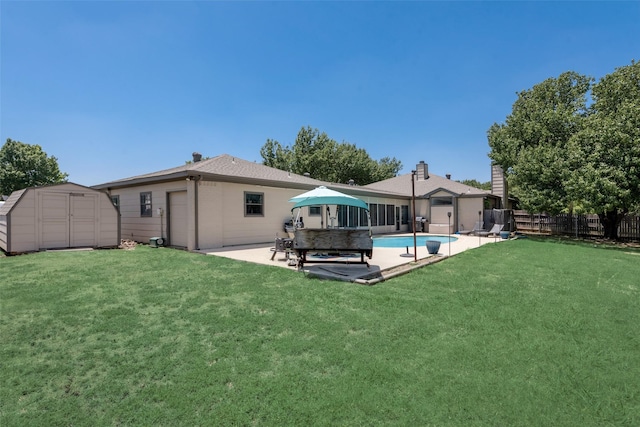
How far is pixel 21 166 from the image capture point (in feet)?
110

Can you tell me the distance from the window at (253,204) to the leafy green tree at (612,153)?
50.5 feet

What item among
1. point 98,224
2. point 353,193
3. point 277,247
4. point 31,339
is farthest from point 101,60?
point 353,193

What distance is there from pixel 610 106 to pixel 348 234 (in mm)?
19752

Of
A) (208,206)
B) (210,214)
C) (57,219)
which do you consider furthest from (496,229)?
(57,219)

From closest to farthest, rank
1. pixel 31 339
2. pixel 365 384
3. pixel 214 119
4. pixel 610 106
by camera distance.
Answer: pixel 365 384 < pixel 31 339 < pixel 610 106 < pixel 214 119

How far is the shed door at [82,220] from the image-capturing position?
11594 millimetres

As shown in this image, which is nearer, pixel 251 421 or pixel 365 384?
pixel 251 421

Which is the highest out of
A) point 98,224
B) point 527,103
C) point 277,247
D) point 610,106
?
point 527,103

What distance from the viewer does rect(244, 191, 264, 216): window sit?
43.5ft

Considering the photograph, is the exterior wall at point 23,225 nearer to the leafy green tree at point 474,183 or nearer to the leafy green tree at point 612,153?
the leafy green tree at point 612,153

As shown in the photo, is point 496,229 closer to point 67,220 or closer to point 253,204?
point 253,204

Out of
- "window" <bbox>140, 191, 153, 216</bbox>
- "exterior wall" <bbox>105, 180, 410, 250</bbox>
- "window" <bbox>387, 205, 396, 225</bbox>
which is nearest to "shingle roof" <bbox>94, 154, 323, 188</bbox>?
"exterior wall" <bbox>105, 180, 410, 250</bbox>

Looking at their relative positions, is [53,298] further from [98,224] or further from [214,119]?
[214,119]

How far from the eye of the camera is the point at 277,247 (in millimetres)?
9328
